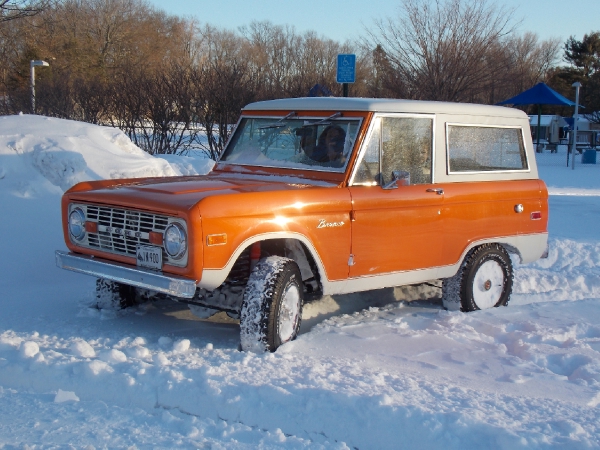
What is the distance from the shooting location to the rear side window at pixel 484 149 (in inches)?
246

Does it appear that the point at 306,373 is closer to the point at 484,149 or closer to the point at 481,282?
the point at 481,282

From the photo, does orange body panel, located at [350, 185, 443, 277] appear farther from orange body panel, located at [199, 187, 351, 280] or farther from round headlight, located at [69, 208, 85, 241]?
round headlight, located at [69, 208, 85, 241]

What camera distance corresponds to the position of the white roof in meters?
5.70

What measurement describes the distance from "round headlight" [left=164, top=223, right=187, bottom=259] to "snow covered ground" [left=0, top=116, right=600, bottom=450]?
71 centimetres

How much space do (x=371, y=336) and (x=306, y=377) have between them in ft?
3.83

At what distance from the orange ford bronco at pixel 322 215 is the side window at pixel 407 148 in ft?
0.04

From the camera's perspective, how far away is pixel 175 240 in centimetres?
453

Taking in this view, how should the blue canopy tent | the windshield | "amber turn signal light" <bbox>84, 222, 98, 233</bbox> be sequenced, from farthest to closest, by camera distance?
the blue canopy tent < the windshield < "amber turn signal light" <bbox>84, 222, 98, 233</bbox>

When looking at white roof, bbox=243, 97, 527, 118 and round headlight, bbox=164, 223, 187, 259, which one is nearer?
round headlight, bbox=164, 223, 187, 259

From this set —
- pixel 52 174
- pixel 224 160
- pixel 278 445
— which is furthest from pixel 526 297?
pixel 52 174

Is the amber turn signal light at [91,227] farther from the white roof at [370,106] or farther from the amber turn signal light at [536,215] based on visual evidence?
the amber turn signal light at [536,215]

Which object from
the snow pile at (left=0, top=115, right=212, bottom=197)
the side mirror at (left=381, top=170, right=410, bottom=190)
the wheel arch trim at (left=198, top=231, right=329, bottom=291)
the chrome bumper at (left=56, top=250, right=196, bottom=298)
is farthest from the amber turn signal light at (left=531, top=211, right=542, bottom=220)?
the snow pile at (left=0, top=115, right=212, bottom=197)

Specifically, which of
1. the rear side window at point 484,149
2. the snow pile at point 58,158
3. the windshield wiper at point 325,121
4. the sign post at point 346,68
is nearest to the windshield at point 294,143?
the windshield wiper at point 325,121

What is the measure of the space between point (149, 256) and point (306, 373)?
1.32 metres
